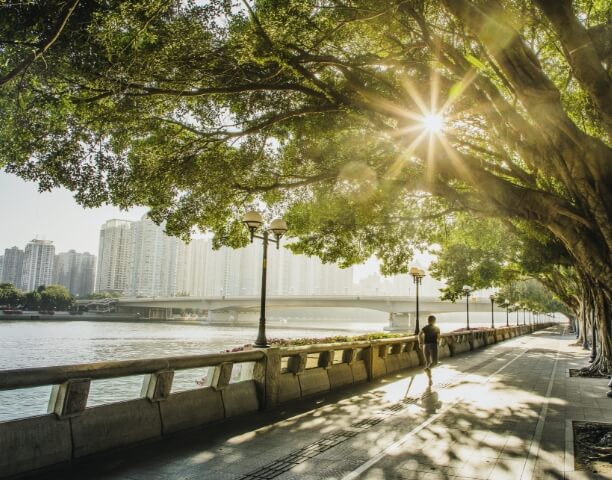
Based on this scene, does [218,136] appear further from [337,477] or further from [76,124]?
[337,477]

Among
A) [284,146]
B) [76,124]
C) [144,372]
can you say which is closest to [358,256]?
[284,146]

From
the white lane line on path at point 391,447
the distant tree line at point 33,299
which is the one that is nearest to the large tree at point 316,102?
the white lane line on path at point 391,447

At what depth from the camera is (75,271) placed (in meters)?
150

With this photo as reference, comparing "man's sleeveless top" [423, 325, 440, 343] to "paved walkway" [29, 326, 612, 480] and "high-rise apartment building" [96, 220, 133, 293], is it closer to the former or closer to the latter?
"paved walkway" [29, 326, 612, 480]

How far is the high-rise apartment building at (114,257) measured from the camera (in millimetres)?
139625

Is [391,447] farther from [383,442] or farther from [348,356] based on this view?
[348,356]

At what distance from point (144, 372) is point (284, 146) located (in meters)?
8.85

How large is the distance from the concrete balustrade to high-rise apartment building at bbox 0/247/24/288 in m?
161

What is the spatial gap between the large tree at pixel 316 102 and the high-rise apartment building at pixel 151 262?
433 feet

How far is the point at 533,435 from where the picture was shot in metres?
7.54

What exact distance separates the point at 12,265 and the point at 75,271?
60.9 ft

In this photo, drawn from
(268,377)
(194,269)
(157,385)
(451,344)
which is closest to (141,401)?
(157,385)

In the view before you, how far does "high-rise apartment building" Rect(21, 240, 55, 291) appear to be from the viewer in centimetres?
14288

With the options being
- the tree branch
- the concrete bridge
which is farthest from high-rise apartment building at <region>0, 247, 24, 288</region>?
the tree branch
